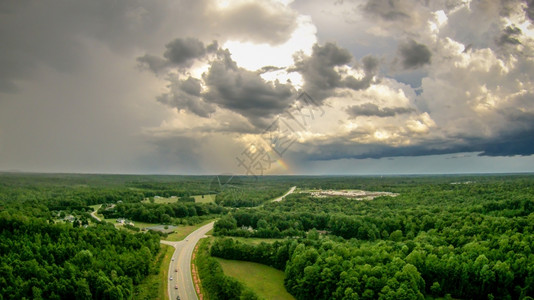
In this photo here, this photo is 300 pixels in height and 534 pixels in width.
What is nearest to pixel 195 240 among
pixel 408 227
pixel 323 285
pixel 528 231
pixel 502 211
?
pixel 323 285

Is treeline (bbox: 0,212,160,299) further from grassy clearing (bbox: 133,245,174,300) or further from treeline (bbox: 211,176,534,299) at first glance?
treeline (bbox: 211,176,534,299)

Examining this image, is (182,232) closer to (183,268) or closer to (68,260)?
(183,268)

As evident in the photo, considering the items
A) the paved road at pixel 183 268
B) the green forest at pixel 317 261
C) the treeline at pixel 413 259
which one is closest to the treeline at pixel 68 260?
the green forest at pixel 317 261

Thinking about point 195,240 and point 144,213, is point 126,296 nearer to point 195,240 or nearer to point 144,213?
point 195,240

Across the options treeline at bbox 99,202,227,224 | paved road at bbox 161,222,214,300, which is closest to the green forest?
paved road at bbox 161,222,214,300

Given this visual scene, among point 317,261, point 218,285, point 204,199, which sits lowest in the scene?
point 218,285

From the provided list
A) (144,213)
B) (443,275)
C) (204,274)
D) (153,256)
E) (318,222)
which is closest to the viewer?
(443,275)

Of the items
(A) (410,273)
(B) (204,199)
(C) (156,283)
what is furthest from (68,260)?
(B) (204,199)
